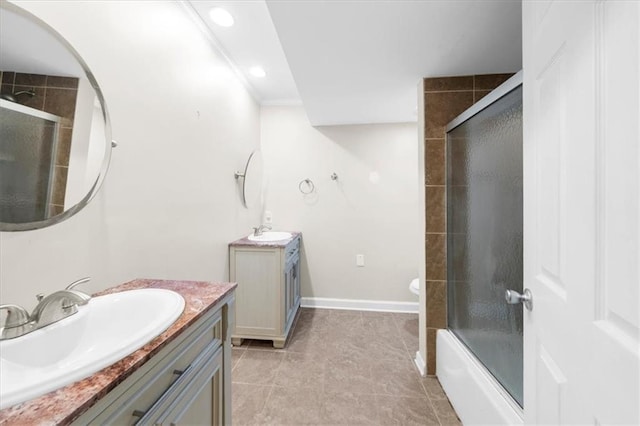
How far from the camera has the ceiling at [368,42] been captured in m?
1.17

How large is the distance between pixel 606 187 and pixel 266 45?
207 centimetres

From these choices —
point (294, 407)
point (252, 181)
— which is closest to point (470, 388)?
point (294, 407)

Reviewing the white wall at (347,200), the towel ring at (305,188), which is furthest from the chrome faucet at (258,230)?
the towel ring at (305,188)

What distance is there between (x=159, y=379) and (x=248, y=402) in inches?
43.7

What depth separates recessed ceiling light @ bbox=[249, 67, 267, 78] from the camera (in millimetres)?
2191

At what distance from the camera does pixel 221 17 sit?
1594 millimetres

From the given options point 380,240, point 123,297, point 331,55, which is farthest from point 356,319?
point 331,55

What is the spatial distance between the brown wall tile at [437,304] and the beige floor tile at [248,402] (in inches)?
47.1

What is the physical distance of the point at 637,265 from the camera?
1.25ft

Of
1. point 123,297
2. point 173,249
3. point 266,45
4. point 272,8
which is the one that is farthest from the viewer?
point 266,45

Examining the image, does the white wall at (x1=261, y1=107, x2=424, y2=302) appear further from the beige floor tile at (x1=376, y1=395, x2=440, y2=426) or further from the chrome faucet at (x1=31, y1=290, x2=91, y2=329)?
the chrome faucet at (x1=31, y1=290, x2=91, y2=329)

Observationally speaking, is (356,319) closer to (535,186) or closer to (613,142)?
(535,186)

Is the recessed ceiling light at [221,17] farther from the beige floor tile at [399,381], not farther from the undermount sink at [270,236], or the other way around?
the beige floor tile at [399,381]

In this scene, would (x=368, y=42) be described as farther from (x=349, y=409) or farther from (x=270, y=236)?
(x=349, y=409)
